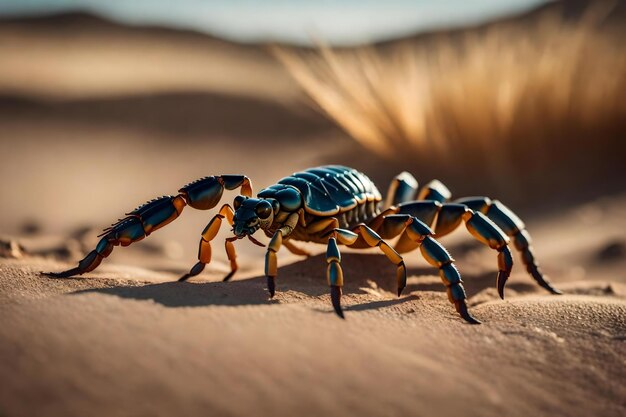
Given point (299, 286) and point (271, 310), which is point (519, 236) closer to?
point (299, 286)

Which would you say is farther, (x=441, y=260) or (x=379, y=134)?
(x=379, y=134)

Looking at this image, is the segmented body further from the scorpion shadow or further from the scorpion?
the scorpion shadow

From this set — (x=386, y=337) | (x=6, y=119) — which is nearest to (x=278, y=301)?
(x=386, y=337)

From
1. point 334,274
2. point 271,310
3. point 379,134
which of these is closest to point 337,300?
point 334,274

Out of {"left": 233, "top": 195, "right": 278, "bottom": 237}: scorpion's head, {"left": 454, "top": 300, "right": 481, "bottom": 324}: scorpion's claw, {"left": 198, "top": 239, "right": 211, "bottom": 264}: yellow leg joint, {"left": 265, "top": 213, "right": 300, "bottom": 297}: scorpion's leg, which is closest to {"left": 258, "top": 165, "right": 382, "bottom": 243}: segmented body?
{"left": 233, "top": 195, "right": 278, "bottom": 237}: scorpion's head

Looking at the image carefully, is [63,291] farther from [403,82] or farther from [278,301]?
[403,82]

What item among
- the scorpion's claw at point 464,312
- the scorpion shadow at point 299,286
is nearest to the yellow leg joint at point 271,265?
the scorpion shadow at point 299,286
